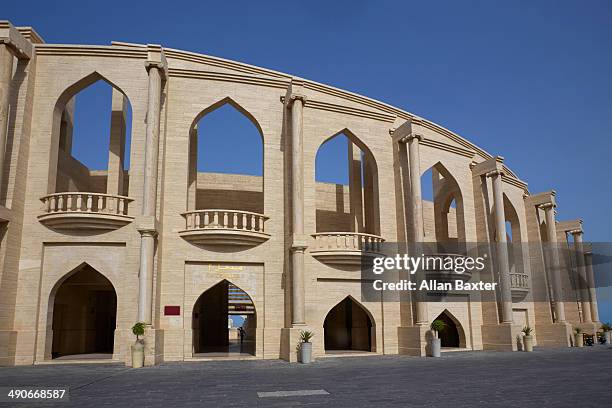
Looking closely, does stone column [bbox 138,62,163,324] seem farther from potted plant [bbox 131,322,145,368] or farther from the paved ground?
the paved ground

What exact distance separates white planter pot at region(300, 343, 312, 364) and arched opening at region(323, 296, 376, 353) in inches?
343

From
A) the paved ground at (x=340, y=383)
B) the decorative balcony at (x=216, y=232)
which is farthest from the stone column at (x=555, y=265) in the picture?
the decorative balcony at (x=216, y=232)

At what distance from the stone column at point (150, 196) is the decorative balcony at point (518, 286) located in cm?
2136

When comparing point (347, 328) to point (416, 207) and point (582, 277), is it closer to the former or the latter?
point (416, 207)

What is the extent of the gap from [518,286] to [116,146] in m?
24.0

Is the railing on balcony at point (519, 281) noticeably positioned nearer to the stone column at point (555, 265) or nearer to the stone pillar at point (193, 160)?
the stone column at point (555, 265)

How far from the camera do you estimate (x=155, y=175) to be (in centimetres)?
1980

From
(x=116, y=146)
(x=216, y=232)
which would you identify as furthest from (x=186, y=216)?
(x=116, y=146)

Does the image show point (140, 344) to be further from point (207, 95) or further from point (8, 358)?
point (207, 95)

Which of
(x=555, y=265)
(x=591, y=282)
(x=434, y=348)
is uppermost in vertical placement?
(x=555, y=265)

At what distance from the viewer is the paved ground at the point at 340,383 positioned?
9.98 m

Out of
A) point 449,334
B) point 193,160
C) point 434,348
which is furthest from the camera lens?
point 449,334

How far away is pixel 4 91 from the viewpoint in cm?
1878

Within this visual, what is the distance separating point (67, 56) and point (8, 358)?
1236 cm
